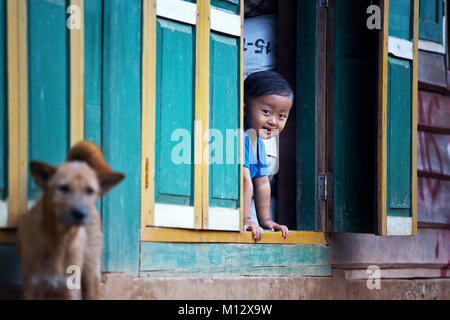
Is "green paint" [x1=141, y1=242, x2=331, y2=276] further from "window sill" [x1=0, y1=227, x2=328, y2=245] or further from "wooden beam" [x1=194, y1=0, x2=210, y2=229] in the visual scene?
"wooden beam" [x1=194, y1=0, x2=210, y2=229]

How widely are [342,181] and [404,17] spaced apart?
1.49 metres

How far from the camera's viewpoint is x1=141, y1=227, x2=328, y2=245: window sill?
447 cm

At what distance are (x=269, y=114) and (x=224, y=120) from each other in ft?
3.00

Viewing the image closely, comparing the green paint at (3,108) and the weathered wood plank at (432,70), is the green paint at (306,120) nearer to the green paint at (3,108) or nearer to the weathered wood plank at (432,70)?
the weathered wood plank at (432,70)

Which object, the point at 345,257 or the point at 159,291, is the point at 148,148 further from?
the point at 345,257

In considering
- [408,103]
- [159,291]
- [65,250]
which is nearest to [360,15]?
[408,103]

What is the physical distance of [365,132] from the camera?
20.0 ft

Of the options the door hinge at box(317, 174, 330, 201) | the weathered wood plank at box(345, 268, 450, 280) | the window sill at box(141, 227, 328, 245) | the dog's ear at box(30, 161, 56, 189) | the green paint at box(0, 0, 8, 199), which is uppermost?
the green paint at box(0, 0, 8, 199)

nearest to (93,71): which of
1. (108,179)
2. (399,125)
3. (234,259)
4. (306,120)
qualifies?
(108,179)

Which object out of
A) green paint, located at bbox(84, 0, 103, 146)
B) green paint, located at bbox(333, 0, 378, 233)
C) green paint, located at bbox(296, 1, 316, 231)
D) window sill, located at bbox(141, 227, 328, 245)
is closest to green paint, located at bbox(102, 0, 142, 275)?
green paint, located at bbox(84, 0, 103, 146)

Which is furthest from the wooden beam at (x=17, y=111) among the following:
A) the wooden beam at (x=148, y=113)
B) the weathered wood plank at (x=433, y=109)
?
the weathered wood plank at (x=433, y=109)

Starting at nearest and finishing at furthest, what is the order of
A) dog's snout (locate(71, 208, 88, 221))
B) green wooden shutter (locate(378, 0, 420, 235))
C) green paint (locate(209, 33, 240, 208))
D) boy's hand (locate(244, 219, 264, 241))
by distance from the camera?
dog's snout (locate(71, 208, 88, 221)), green paint (locate(209, 33, 240, 208)), boy's hand (locate(244, 219, 264, 241)), green wooden shutter (locate(378, 0, 420, 235))

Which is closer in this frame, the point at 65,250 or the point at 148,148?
the point at 65,250

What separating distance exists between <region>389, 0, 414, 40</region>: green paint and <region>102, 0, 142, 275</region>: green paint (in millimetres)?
2460
